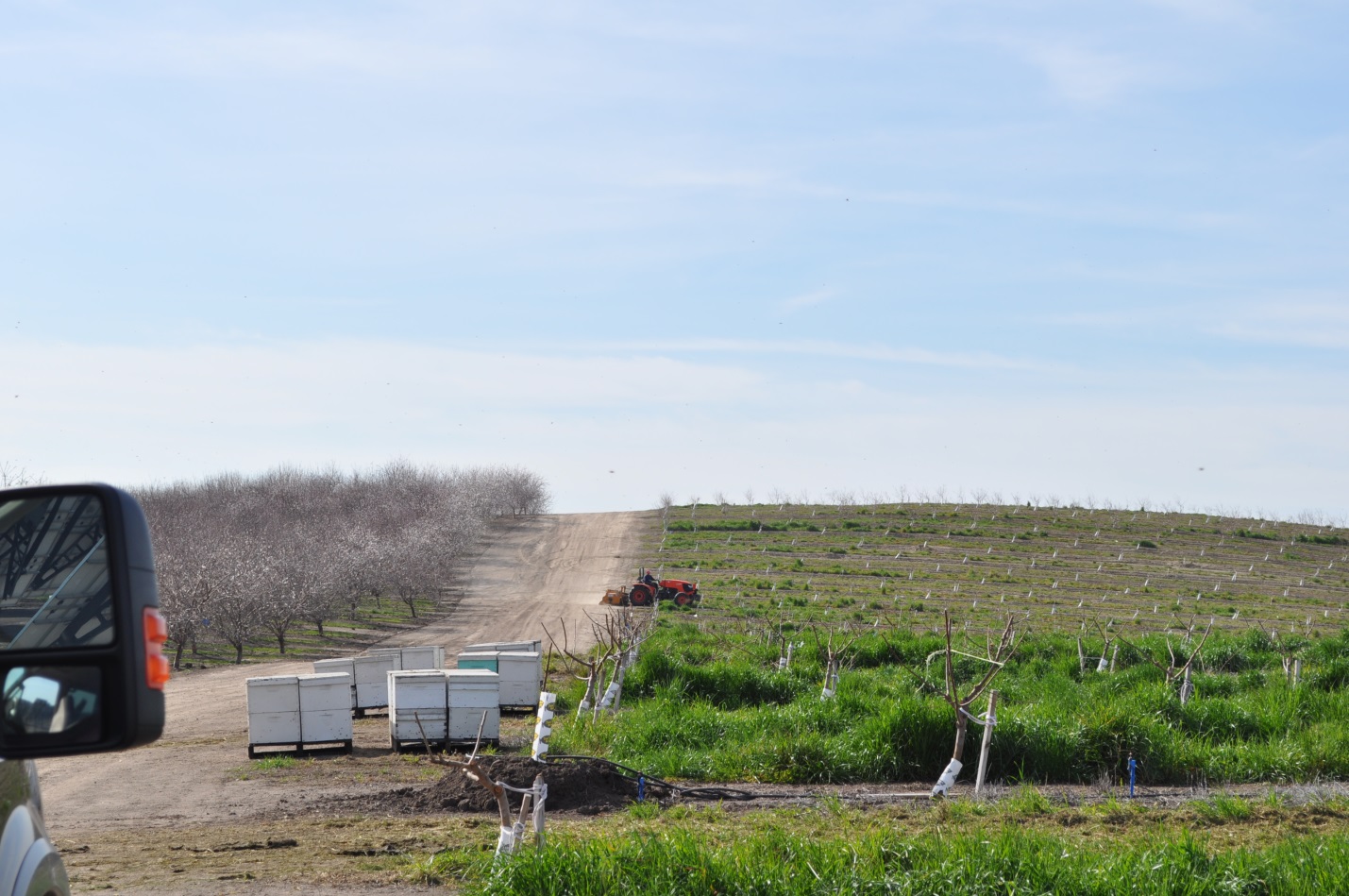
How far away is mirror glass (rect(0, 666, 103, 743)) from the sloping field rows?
39.3 metres

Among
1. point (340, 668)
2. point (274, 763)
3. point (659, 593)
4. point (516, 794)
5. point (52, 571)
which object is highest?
point (52, 571)

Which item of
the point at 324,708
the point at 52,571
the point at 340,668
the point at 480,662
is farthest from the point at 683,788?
the point at 340,668

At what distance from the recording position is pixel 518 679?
22250mm

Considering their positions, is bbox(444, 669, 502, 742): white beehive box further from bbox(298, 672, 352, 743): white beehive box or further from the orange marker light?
the orange marker light

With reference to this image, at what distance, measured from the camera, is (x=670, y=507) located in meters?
83.8

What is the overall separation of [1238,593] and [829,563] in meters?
19.7

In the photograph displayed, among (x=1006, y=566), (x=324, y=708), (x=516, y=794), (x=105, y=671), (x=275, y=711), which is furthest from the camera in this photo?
(x=1006, y=566)

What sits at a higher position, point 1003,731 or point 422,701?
point 1003,731

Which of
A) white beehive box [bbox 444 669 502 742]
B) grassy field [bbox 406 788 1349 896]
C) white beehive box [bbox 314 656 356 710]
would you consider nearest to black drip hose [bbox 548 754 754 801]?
grassy field [bbox 406 788 1349 896]

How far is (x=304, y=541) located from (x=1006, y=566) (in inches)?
1466

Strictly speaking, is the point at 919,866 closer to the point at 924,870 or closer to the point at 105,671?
the point at 924,870

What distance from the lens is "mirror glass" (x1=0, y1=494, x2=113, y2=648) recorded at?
93.1 inches

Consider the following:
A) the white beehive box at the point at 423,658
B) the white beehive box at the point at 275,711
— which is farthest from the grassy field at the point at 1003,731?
the white beehive box at the point at 423,658

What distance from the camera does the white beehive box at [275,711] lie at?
18.4 m
